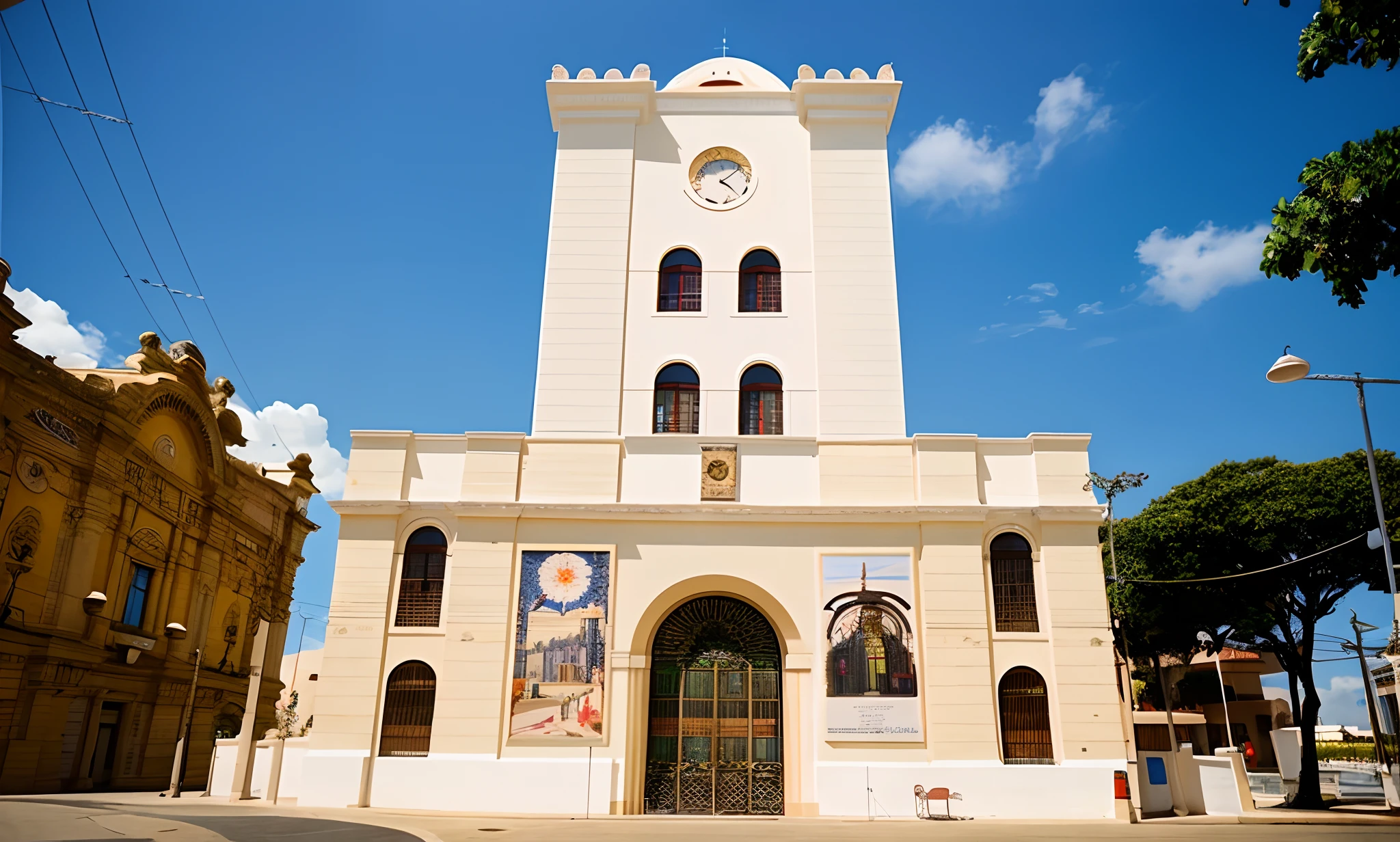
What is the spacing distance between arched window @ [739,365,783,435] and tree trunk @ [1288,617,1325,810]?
17.0 meters

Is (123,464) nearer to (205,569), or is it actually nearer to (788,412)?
(205,569)

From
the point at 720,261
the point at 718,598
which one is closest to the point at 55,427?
the point at 718,598

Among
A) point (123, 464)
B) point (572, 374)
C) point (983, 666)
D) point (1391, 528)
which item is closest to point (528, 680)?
point (572, 374)

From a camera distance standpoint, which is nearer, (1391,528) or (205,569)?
(1391,528)

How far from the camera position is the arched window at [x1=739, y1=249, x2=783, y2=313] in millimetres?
20531

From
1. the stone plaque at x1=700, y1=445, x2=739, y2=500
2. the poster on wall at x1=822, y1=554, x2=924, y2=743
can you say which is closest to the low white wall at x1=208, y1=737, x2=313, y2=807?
the stone plaque at x1=700, y1=445, x2=739, y2=500

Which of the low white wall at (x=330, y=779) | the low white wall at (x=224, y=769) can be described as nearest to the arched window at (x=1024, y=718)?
the low white wall at (x=330, y=779)

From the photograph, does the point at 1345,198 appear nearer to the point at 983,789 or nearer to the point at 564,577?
the point at 983,789

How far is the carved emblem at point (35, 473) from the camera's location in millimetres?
18781

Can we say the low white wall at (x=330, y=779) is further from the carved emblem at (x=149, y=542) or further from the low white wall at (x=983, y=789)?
the carved emblem at (x=149, y=542)

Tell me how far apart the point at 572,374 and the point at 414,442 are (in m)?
3.58

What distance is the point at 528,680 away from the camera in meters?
16.8

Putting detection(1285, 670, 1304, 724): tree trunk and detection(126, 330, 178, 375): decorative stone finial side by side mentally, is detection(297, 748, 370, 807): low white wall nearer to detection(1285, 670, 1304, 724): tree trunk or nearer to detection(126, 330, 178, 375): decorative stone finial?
detection(126, 330, 178, 375): decorative stone finial

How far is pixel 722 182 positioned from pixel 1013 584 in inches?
440
